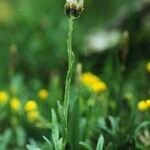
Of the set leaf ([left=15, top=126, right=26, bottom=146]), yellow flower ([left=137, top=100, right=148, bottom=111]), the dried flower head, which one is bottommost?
leaf ([left=15, top=126, right=26, bottom=146])

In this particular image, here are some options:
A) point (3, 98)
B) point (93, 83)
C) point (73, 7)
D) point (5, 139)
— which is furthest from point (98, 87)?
point (73, 7)

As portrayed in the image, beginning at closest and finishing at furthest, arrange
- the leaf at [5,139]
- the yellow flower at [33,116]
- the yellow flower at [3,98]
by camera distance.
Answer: the leaf at [5,139], the yellow flower at [33,116], the yellow flower at [3,98]

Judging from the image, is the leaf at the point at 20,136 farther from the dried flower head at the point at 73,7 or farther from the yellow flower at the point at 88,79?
the dried flower head at the point at 73,7

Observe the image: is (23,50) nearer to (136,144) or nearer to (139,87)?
(139,87)

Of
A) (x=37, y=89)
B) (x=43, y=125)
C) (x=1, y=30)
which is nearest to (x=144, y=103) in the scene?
(x=43, y=125)

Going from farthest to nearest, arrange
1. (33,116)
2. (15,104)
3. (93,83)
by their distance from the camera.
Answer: (93,83), (15,104), (33,116)

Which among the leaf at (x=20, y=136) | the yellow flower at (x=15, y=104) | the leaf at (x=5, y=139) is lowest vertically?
the leaf at (x=20, y=136)

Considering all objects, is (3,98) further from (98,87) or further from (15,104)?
(98,87)

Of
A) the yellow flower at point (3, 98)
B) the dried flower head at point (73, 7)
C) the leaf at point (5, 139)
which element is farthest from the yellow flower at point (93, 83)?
the dried flower head at point (73, 7)

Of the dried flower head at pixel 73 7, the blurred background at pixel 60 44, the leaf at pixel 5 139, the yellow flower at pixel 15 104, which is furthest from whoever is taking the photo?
the blurred background at pixel 60 44

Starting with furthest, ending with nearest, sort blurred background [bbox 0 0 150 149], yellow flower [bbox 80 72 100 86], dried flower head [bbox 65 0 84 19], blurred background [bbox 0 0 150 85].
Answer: blurred background [bbox 0 0 150 85] → blurred background [bbox 0 0 150 149] → yellow flower [bbox 80 72 100 86] → dried flower head [bbox 65 0 84 19]

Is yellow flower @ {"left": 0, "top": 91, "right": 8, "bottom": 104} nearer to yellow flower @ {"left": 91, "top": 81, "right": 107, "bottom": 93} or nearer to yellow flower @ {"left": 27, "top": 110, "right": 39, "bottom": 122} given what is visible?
yellow flower @ {"left": 27, "top": 110, "right": 39, "bottom": 122}

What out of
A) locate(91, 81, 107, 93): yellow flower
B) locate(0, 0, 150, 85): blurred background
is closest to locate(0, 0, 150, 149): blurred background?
locate(0, 0, 150, 85): blurred background
